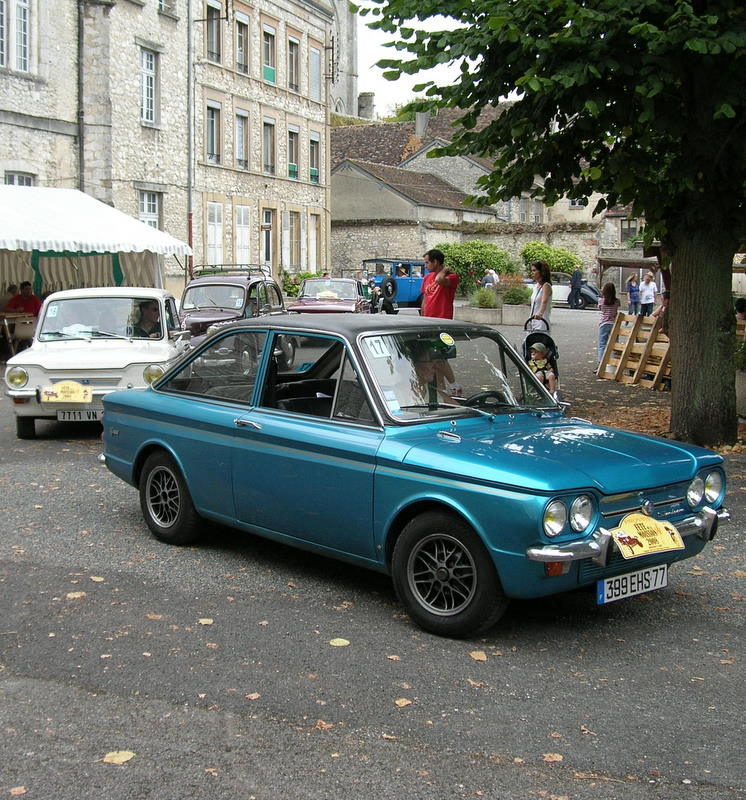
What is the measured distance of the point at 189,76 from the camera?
36531 millimetres

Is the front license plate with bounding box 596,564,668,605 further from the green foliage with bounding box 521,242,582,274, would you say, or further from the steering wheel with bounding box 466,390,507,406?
the green foliage with bounding box 521,242,582,274

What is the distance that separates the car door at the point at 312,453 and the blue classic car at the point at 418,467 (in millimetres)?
11

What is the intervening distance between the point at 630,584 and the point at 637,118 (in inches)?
233

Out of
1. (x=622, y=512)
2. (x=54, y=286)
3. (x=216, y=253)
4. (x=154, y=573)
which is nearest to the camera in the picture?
(x=622, y=512)

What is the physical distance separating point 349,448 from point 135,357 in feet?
21.5

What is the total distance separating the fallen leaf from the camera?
4.00m

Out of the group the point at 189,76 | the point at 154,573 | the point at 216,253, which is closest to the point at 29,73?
the point at 189,76

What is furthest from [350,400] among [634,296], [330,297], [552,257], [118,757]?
[552,257]

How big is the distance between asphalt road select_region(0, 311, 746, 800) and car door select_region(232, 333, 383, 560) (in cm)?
44

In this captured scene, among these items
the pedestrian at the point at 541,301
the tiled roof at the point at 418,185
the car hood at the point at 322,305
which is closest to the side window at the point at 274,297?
the car hood at the point at 322,305

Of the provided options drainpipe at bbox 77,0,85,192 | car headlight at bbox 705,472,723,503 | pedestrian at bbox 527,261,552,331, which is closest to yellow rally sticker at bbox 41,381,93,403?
pedestrian at bbox 527,261,552,331

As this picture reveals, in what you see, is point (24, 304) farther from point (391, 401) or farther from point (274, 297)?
point (391, 401)

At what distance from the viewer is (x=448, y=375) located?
619 cm

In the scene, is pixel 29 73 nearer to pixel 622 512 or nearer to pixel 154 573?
pixel 154 573
